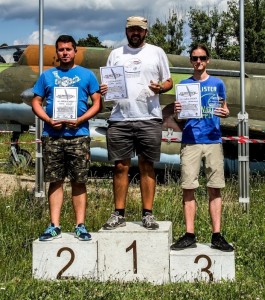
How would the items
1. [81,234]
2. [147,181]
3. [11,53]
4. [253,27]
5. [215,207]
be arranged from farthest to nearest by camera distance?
[253,27]
[11,53]
[147,181]
[215,207]
[81,234]

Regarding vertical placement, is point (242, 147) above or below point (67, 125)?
below

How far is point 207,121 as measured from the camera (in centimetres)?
539

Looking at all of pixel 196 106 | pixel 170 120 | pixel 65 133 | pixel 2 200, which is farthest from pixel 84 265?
pixel 170 120

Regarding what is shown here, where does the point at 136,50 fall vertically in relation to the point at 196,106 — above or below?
above

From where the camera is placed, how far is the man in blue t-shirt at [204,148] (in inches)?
210

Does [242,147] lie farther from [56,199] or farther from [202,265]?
[56,199]

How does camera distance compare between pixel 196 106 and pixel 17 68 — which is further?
pixel 17 68

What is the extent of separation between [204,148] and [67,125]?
125 cm

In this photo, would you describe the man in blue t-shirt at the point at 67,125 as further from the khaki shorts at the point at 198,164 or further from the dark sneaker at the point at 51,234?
the khaki shorts at the point at 198,164

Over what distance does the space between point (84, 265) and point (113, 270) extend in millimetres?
259

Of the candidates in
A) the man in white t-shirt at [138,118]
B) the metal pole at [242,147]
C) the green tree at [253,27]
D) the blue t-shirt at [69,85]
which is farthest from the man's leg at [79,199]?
the green tree at [253,27]

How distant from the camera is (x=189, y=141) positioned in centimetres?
538

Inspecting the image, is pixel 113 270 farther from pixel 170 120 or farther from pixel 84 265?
pixel 170 120

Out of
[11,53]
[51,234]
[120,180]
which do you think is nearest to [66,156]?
[120,180]
